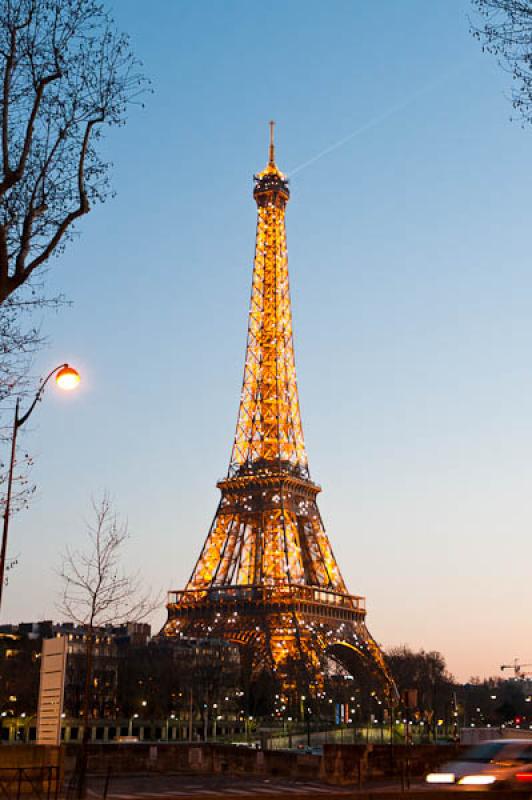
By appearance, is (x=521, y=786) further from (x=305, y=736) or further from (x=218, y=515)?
(x=218, y=515)

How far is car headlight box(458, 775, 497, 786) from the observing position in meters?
23.8

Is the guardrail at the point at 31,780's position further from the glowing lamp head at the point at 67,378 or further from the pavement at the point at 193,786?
the glowing lamp head at the point at 67,378

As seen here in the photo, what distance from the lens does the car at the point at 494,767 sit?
23.7 meters

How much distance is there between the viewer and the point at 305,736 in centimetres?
8481

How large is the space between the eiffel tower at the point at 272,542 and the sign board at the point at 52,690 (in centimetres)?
7191

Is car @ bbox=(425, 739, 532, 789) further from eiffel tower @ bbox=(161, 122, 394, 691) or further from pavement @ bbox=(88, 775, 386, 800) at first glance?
eiffel tower @ bbox=(161, 122, 394, 691)

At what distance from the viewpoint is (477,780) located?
947 inches

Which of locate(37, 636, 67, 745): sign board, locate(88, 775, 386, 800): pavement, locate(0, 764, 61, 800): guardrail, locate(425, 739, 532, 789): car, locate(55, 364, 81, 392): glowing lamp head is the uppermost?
locate(55, 364, 81, 392): glowing lamp head

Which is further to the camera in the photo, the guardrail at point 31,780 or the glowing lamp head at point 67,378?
the guardrail at point 31,780

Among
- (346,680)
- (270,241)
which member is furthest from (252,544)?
(270,241)

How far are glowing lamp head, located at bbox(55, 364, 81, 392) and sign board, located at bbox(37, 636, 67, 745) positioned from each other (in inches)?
303

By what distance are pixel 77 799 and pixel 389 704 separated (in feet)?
293

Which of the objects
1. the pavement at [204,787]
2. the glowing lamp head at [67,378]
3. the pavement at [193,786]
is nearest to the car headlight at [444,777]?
the pavement at [204,787]

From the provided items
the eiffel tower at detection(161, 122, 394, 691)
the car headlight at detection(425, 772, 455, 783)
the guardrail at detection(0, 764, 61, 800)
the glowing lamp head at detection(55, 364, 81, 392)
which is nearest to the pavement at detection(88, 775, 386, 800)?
the guardrail at detection(0, 764, 61, 800)
